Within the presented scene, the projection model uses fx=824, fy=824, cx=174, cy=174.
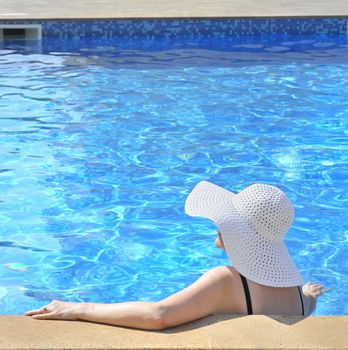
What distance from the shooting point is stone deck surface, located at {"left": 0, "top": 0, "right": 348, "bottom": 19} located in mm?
11562

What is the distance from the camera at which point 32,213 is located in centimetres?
520

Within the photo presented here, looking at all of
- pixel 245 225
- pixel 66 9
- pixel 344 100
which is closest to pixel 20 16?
pixel 66 9

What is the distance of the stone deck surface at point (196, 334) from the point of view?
2.20 m

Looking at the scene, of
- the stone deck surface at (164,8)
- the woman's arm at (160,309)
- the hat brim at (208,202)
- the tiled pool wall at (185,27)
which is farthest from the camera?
the stone deck surface at (164,8)

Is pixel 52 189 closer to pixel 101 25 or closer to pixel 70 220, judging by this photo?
pixel 70 220

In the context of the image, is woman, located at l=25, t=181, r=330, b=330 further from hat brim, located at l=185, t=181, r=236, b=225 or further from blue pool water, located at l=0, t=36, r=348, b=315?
blue pool water, located at l=0, t=36, r=348, b=315

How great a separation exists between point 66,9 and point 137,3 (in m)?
1.32

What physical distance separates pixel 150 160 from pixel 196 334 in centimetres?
397

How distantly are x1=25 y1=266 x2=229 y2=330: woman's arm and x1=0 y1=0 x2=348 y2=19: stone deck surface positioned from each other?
9216 millimetres

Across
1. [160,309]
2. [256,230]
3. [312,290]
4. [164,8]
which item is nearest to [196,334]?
[160,309]

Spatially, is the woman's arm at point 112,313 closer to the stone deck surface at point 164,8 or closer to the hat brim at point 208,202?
the hat brim at point 208,202

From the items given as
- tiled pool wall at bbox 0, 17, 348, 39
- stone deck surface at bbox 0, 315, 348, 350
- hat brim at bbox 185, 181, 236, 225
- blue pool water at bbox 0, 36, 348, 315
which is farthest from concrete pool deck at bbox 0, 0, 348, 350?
tiled pool wall at bbox 0, 17, 348, 39

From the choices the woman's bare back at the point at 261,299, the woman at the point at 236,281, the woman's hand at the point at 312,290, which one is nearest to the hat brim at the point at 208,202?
the woman at the point at 236,281

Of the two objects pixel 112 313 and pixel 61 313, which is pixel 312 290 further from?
pixel 61 313
